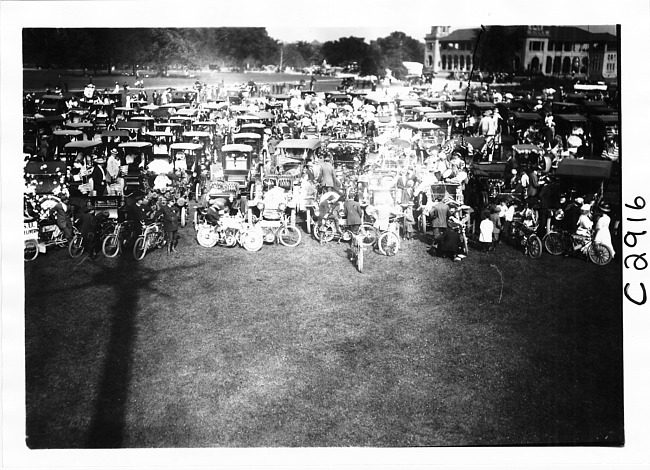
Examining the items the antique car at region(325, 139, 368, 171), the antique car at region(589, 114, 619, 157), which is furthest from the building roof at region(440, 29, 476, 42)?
the antique car at region(589, 114, 619, 157)

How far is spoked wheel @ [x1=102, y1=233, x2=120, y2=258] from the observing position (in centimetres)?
714

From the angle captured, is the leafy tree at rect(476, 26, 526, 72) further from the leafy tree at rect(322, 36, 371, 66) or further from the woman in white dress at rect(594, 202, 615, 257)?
the woman in white dress at rect(594, 202, 615, 257)

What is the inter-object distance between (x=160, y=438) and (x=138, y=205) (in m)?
2.82

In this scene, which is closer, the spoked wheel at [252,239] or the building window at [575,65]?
the building window at [575,65]

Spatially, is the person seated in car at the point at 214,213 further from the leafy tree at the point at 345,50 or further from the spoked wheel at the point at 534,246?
the spoked wheel at the point at 534,246

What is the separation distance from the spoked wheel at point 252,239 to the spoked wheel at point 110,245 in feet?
5.02

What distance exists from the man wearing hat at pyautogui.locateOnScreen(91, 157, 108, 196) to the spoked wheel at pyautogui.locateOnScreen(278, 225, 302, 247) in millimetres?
2258

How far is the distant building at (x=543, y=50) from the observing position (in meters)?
6.59

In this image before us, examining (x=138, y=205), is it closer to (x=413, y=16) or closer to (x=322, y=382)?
(x=322, y=382)

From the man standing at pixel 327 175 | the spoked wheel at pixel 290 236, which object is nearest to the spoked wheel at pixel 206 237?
the spoked wheel at pixel 290 236

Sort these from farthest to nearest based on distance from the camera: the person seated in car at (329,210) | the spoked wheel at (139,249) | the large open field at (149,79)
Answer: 1. the person seated in car at (329,210)
2. the spoked wheel at (139,249)
3. the large open field at (149,79)

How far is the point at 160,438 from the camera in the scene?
6.40m
